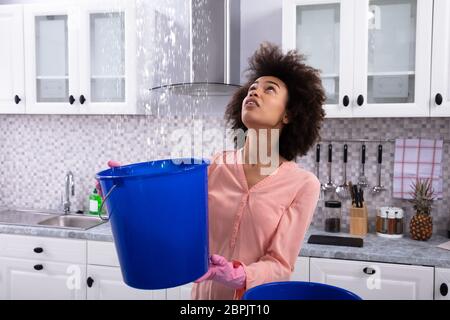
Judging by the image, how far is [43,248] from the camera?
223cm

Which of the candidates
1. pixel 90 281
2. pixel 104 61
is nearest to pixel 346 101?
pixel 104 61

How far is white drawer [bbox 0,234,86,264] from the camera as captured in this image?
218cm

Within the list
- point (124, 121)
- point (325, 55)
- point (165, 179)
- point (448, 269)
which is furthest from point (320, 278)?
point (124, 121)

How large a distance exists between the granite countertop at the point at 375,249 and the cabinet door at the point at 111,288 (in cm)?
17

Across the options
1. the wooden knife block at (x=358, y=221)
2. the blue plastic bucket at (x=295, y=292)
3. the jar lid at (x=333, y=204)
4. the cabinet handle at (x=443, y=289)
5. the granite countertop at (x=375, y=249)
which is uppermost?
the blue plastic bucket at (x=295, y=292)

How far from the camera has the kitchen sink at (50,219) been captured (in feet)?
8.16

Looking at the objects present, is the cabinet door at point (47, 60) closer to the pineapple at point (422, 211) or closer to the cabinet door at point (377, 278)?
the cabinet door at point (377, 278)

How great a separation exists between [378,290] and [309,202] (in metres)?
0.89

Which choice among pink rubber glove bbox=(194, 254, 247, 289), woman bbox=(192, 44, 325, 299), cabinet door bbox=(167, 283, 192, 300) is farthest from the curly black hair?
cabinet door bbox=(167, 283, 192, 300)

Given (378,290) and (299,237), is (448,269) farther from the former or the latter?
(299,237)

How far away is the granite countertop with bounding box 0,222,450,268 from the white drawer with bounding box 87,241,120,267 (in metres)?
0.03

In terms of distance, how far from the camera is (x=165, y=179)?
2.77 feet

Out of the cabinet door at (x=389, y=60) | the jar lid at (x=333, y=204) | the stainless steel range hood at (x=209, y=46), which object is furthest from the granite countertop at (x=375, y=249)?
the stainless steel range hood at (x=209, y=46)

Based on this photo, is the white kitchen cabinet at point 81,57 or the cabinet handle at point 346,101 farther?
the white kitchen cabinet at point 81,57
